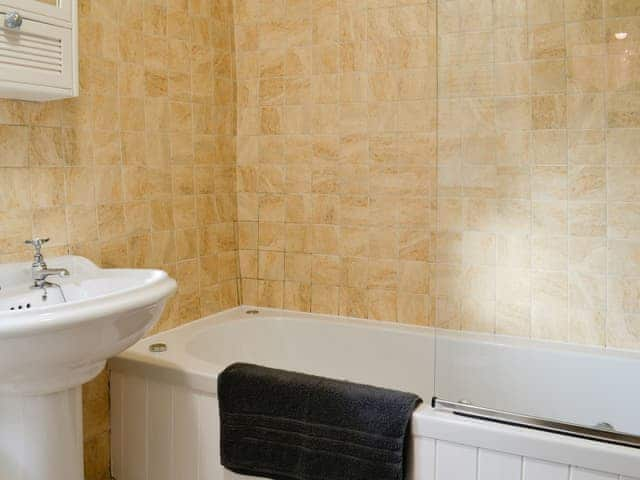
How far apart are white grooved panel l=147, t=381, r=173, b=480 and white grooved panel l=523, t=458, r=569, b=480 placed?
115 cm

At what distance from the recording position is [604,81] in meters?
2.29

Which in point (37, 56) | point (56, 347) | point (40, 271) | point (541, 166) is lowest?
point (56, 347)

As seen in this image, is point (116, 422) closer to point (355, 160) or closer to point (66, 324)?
point (66, 324)

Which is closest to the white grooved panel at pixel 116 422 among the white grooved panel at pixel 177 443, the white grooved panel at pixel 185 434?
the white grooved panel at pixel 177 443

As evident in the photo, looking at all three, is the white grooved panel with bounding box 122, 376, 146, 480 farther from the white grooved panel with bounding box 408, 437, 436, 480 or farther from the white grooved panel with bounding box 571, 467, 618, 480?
the white grooved panel with bounding box 571, 467, 618, 480

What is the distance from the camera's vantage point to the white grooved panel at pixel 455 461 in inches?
68.9

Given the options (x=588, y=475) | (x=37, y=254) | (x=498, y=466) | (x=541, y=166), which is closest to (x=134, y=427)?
(x=37, y=254)

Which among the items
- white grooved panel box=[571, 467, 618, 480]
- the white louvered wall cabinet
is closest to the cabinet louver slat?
the white louvered wall cabinet

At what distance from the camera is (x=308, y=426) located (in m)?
1.95

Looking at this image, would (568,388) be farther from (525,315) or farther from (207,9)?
(207,9)

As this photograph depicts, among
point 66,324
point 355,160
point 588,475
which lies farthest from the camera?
point 355,160

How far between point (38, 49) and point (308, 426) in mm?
1312

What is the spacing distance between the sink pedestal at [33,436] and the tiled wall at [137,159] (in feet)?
1.65

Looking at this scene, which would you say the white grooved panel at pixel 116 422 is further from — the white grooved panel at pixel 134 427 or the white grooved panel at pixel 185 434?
the white grooved panel at pixel 185 434
